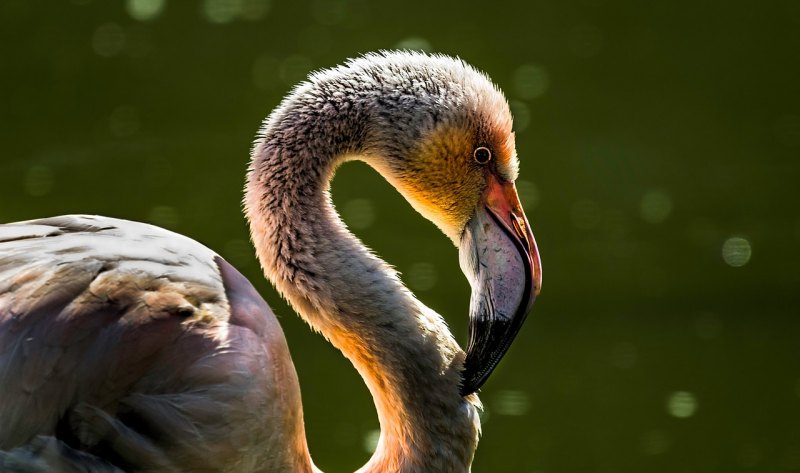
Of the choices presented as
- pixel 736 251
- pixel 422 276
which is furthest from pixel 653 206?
pixel 422 276

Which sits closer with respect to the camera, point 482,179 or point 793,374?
point 482,179

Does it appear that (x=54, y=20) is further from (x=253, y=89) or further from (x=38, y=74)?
(x=253, y=89)

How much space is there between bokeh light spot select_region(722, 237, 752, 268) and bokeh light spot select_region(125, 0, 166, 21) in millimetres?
1982

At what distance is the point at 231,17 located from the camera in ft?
13.3

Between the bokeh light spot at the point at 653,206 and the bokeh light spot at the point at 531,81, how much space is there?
1.59 ft

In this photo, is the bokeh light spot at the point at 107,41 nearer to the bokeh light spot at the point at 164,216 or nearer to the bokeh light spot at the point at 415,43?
the bokeh light spot at the point at 164,216

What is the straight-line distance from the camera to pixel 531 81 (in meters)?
4.05

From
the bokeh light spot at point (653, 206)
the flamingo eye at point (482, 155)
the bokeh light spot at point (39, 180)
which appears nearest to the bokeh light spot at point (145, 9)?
the bokeh light spot at point (39, 180)

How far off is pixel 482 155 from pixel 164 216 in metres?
1.89

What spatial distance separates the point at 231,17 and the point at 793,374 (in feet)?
6.79

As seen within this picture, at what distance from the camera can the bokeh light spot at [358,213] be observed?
392 centimetres

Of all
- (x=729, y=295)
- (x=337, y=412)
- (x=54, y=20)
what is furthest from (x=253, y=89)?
(x=729, y=295)

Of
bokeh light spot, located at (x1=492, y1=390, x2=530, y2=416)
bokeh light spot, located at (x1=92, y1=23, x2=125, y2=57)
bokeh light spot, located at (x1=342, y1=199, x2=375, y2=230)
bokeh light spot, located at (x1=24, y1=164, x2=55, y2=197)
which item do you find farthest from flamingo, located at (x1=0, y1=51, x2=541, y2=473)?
bokeh light spot, located at (x1=92, y1=23, x2=125, y2=57)

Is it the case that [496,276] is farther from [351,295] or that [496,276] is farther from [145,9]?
[145,9]
